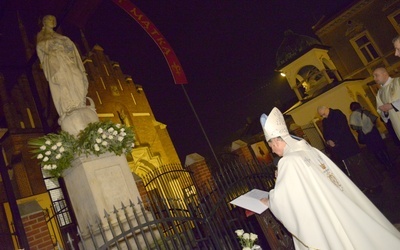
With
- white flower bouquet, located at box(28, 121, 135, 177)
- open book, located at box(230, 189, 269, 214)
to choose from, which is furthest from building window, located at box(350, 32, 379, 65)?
open book, located at box(230, 189, 269, 214)

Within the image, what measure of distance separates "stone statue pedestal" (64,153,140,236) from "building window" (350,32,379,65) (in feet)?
77.9

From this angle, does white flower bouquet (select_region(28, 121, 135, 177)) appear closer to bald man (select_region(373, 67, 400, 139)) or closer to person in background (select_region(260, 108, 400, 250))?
person in background (select_region(260, 108, 400, 250))

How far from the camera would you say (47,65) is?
223 inches

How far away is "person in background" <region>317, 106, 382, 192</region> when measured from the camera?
591 cm

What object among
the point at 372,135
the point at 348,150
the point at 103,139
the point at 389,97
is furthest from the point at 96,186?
the point at 372,135

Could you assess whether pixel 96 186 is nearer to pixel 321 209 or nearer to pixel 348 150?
pixel 321 209

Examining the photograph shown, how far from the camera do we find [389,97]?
17.3 ft

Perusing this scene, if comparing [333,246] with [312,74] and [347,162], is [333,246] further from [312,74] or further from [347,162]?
[312,74]

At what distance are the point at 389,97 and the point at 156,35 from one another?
7.20 meters

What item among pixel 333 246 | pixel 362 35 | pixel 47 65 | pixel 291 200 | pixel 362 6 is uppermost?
pixel 362 6

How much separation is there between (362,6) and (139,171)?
2047 centimetres

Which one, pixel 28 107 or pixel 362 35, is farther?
pixel 362 35

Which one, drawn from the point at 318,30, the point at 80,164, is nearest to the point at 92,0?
the point at 80,164

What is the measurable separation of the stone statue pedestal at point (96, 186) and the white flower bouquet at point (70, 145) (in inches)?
6.0
